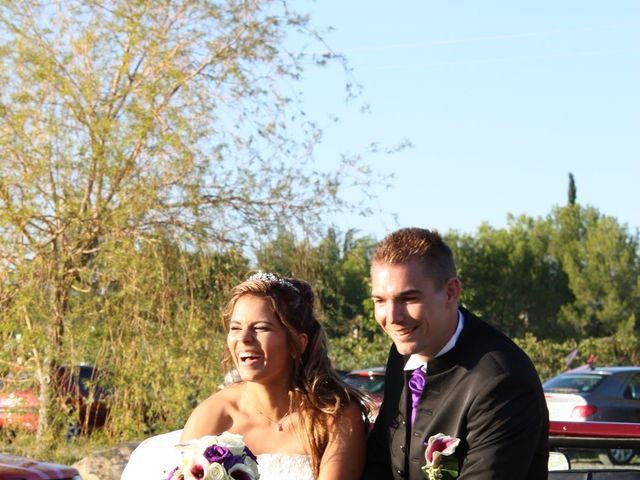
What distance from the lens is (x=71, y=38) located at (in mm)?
11125

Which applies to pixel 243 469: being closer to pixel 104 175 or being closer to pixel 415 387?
pixel 415 387

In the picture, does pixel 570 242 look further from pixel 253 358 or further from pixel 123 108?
pixel 253 358

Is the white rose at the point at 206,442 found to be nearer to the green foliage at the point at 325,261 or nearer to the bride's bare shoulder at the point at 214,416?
the bride's bare shoulder at the point at 214,416

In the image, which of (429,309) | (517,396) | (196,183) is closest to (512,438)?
(517,396)

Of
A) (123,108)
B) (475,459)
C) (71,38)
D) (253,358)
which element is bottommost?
(475,459)

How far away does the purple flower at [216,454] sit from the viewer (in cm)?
342

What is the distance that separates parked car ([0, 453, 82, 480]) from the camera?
6985 millimetres

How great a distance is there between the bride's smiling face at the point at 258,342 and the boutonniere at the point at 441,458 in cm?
109

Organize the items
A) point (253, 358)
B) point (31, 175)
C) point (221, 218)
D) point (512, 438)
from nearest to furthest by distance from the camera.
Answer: point (512, 438) → point (253, 358) → point (31, 175) → point (221, 218)

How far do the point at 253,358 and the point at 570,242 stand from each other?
2467 inches

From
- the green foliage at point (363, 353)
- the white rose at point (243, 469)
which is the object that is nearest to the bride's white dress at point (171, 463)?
the white rose at point (243, 469)

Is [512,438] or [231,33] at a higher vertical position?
[231,33]

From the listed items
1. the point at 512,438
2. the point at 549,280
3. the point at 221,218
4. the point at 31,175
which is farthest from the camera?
the point at 549,280

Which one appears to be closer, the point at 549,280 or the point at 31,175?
the point at 31,175
